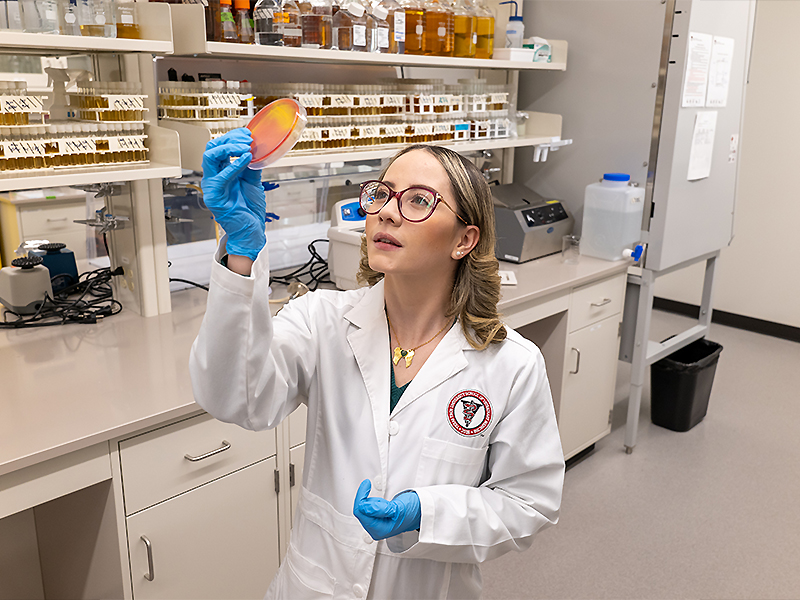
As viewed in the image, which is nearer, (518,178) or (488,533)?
(488,533)

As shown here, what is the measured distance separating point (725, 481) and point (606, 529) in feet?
2.38

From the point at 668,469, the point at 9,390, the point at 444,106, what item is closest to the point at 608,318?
the point at 668,469

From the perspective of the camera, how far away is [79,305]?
217cm

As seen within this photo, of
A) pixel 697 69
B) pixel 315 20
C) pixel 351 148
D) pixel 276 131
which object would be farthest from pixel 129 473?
pixel 697 69

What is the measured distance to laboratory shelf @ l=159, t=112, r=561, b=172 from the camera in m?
1.95

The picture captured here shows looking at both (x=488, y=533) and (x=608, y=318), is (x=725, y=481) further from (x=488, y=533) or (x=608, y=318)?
(x=488, y=533)

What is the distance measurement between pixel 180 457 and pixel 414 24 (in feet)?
5.59

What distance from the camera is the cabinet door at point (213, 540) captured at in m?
1.62

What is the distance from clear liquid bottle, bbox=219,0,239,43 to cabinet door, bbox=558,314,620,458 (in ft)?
5.57

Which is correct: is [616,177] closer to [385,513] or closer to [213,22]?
[213,22]

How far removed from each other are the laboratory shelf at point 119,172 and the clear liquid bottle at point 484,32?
1.43 meters

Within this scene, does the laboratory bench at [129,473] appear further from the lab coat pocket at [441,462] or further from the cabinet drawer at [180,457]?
the lab coat pocket at [441,462]

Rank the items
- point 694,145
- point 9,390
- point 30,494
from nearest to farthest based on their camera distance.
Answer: point 30,494 < point 9,390 < point 694,145

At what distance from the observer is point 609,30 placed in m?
2.97
